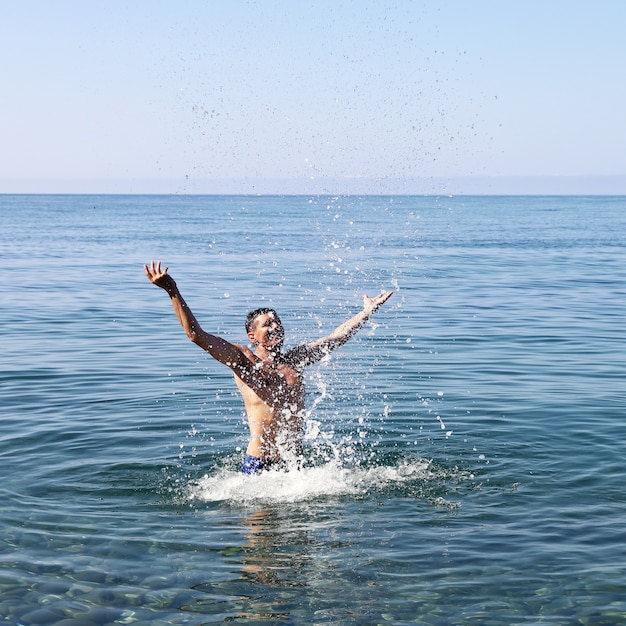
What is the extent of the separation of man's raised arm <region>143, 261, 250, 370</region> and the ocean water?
1.45 metres

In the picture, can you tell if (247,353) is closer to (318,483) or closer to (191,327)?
(191,327)

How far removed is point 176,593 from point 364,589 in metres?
1.42

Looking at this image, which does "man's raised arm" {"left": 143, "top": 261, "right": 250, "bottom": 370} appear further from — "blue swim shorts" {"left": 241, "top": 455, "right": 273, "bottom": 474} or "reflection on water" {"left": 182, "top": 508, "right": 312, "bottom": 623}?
"reflection on water" {"left": 182, "top": 508, "right": 312, "bottom": 623}

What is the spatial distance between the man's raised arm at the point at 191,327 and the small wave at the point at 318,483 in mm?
1345

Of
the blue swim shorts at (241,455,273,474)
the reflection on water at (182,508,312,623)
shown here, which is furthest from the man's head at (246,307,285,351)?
the reflection on water at (182,508,312,623)

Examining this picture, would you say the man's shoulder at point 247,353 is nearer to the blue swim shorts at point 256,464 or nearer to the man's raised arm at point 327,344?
the man's raised arm at point 327,344

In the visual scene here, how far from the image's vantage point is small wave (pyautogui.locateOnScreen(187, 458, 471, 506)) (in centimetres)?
916

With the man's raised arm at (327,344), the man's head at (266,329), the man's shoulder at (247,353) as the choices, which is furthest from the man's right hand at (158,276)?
the man's raised arm at (327,344)

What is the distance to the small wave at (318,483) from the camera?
30.0 ft

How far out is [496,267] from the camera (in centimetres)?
3775

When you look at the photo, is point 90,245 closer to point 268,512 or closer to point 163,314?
point 163,314

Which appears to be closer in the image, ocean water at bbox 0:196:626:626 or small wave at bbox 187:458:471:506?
ocean water at bbox 0:196:626:626

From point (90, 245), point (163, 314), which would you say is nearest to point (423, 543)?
point (163, 314)

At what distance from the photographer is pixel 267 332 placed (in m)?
8.87
